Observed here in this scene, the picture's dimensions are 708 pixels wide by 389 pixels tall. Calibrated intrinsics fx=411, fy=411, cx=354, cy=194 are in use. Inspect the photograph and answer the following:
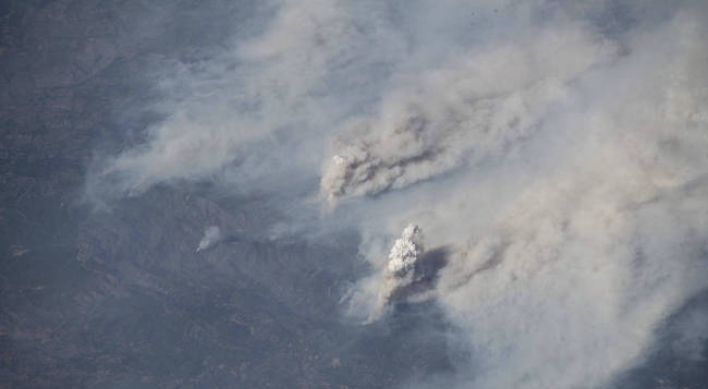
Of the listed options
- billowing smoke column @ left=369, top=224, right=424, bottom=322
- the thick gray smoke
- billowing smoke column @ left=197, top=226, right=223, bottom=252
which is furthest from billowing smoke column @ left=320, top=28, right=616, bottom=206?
billowing smoke column @ left=197, top=226, right=223, bottom=252

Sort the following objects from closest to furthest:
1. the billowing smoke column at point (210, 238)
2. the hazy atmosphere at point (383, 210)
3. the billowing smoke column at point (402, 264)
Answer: the hazy atmosphere at point (383, 210) < the billowing smoke column at point (402, 264) < the billowing smoke column at point (210, 238)

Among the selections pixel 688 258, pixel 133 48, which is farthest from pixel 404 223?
pixel 133 48

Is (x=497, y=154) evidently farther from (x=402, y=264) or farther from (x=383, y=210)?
(x=402, y=264)

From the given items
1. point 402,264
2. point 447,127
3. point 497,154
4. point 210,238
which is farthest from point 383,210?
point 210,238

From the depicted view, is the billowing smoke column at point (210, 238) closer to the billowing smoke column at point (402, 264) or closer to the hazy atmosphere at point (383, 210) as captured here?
the hazy atmosphere at point (383, 210)

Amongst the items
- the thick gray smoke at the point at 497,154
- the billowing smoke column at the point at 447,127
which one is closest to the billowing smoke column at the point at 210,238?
the thick gray smoke at the point at 497,154
